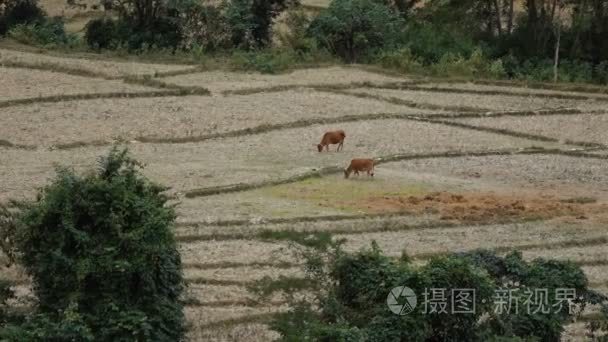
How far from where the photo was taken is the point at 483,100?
2544 centimetres

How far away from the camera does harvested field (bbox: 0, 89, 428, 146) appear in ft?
69.5

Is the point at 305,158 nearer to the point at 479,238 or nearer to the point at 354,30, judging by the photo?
the point at 479,238

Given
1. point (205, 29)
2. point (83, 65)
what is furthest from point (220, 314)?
point (205, 29)

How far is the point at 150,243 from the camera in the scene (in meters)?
10.5

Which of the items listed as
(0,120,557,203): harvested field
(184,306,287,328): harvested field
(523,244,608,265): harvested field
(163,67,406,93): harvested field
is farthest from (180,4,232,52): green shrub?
(184,306,287,328): harvested field

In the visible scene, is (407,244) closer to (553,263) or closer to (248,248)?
(248,248)

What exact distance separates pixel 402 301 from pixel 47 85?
15.2m

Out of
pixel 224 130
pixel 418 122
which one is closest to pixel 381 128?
pixel 418 122

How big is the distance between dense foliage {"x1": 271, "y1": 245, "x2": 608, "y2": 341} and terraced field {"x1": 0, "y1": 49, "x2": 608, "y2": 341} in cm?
97

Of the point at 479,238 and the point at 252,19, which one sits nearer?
the point at 479,238

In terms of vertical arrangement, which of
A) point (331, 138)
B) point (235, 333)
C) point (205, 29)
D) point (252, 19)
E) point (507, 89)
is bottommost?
point (235, 333)

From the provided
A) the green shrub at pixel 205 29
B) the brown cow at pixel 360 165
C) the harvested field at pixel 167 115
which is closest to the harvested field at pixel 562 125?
the harvested field at pixel 167 115

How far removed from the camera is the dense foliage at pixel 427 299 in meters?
10.2

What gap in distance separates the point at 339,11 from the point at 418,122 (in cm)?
805
